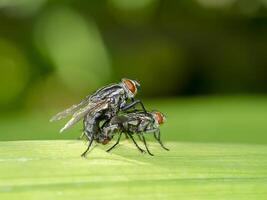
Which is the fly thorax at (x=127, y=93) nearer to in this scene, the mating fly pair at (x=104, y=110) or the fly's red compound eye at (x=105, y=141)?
the mating fly pair at (x=104, y=110)

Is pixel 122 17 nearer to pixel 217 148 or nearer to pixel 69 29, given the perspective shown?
pixel 69 29

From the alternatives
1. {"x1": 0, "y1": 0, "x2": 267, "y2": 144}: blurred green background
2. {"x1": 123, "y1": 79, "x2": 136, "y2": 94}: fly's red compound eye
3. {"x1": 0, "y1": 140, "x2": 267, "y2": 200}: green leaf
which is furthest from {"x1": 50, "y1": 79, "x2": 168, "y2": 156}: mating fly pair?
{"x1": 0, "y1": 0, "x2": 267, "y2": 144}: blurred green background

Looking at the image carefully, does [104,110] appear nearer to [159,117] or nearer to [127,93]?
[127,93]

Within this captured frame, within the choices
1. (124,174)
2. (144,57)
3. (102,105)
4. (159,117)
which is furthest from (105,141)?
(144,57)

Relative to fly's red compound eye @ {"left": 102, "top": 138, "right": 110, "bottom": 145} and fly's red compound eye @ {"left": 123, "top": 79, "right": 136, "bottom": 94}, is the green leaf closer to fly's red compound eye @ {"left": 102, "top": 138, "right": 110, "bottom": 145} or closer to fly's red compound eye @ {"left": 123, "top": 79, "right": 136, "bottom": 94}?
fly's red compound eye @ {"left": 102, "top": 138, "right": 110, "bottom": 145}

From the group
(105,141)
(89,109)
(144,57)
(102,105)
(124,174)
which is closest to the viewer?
(124,174)
